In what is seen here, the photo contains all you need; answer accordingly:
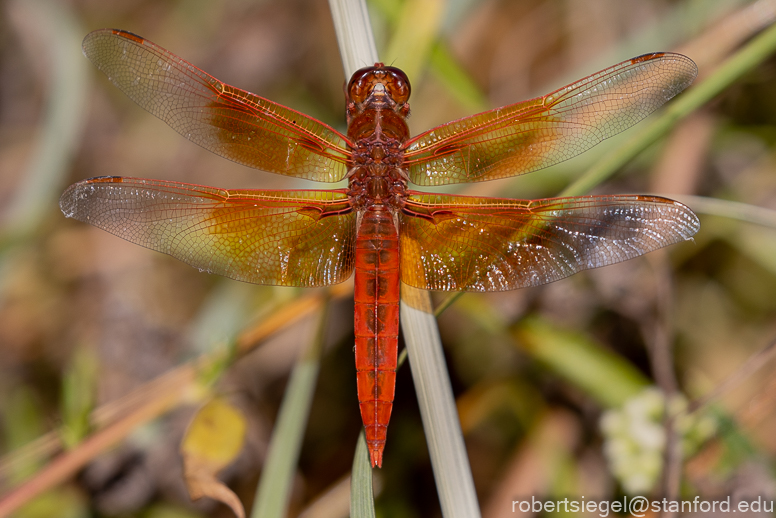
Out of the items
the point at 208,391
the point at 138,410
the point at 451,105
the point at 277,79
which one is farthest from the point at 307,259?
the point at 277,79

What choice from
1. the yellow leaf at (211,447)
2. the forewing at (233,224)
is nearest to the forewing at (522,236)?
the forewing at (233,224)

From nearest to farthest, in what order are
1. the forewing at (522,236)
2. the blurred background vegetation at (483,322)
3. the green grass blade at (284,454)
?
1. the forewing at (522,236)
2. the green grass blade at (284,454)
3. the blurred background vegetation at (483,322)

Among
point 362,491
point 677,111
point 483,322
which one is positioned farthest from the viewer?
point 483,322

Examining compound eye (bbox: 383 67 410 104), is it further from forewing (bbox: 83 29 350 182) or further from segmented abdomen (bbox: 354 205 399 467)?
segmented abdomen (bbox: 354 205 399 467)

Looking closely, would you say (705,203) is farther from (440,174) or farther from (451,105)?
(451,105)

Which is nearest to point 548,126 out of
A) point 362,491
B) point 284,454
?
point 362,491

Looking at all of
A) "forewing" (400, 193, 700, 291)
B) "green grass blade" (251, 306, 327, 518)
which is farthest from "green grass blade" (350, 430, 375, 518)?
"forewing" (400, 193, 700, 291)

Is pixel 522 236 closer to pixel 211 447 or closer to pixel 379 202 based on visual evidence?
pixel 379 202

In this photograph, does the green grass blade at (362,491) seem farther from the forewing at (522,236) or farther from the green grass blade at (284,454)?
the forewing at (522,236)
